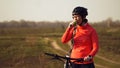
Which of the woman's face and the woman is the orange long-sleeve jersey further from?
the woman's face

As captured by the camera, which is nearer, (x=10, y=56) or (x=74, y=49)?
(x=74, y=49)

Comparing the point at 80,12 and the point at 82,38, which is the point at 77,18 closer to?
the point at 80,12

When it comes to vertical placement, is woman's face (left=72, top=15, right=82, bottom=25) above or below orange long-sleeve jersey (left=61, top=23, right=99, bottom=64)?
above

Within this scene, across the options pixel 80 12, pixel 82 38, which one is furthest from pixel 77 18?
pixel 82 38

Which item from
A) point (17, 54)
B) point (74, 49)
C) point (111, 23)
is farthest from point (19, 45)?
point (111, 23)

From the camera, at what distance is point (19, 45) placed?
106ft

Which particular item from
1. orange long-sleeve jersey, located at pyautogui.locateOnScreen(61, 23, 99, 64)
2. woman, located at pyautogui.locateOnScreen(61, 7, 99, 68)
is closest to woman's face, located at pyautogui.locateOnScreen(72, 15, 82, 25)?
woman, located at pyautogui.locateOnScreen(61, 7, 99, 68)

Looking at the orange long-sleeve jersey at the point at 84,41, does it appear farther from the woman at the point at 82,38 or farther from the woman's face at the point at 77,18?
the woman's face at the point at 77,18

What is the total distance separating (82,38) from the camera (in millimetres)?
4621

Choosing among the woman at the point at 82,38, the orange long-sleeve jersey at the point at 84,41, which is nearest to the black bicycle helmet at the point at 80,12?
the woman at the point at 82,38

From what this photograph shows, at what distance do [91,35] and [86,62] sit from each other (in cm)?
37

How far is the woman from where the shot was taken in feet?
15.1

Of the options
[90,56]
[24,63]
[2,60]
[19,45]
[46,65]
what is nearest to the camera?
[90,56]

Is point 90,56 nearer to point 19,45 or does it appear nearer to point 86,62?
point 86,62
